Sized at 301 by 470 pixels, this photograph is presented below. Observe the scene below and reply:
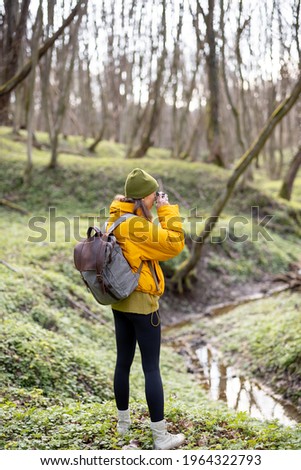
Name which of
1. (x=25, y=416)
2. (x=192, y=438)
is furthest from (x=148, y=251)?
(x=25, y=416)

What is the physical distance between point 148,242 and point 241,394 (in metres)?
4.30

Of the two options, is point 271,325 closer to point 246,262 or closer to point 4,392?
point 4,392

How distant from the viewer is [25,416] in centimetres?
457

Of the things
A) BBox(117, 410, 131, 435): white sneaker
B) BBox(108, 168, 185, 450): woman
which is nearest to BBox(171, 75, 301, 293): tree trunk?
BBox(108, 168, 185, 450): woman

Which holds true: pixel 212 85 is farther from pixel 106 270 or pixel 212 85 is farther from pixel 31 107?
pixel 106 270

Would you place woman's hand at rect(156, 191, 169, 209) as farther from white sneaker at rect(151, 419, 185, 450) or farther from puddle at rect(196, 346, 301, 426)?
puddle at rect(196, 346, 301, 426)

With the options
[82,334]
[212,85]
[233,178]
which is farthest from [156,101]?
[82,334]

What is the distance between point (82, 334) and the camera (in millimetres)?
8242

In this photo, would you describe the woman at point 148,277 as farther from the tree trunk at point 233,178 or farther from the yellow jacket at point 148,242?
the tree trunk at point 233,178

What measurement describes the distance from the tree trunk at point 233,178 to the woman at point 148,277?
5.46 m

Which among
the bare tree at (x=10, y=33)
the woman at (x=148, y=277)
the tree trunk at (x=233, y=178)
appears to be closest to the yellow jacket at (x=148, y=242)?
the woman at (x=148, y=277)

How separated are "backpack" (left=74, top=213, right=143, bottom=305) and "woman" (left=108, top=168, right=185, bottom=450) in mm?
74

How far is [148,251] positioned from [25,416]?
1.92m

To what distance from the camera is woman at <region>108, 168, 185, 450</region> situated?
404 centimetres
